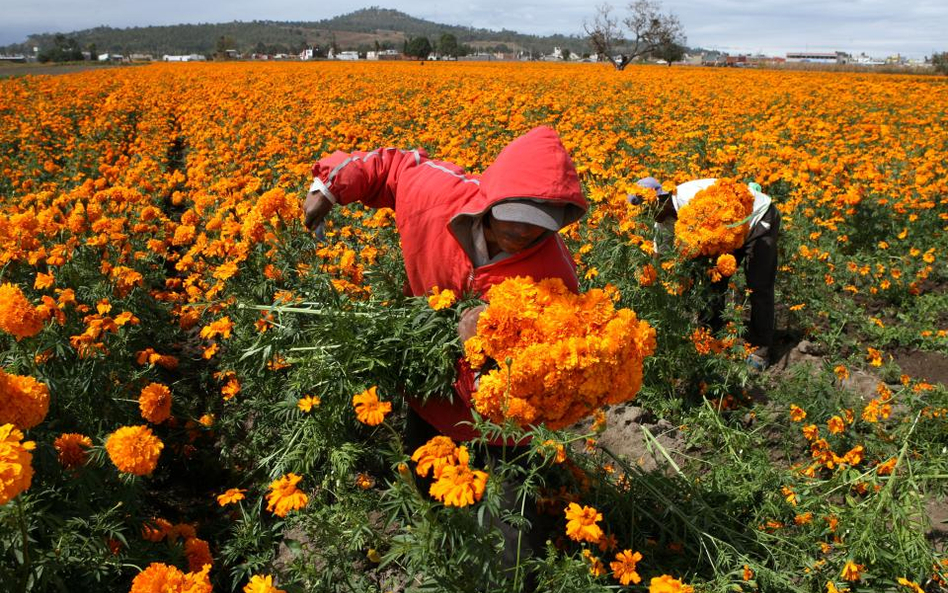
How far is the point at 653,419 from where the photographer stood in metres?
3.96

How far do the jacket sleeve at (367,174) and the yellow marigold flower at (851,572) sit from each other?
Result: 2523 mm

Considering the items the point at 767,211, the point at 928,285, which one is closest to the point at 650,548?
the point at 767,211

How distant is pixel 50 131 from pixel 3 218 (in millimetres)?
10208

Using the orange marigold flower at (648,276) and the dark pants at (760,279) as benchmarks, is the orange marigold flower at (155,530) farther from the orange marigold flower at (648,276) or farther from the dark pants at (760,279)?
the dark pants at (760,279)

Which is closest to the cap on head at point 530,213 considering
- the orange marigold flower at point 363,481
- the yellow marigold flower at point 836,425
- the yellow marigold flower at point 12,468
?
the orange marigold flower at point 363,481

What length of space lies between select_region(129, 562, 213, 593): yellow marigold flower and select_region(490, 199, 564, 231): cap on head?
4.71ft

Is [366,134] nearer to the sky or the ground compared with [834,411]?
nearer to the sky

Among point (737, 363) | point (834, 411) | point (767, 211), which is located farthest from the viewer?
point (767, 211)

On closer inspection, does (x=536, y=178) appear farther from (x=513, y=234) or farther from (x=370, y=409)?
(x=370, y=409)

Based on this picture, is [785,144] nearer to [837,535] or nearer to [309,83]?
[837,535]

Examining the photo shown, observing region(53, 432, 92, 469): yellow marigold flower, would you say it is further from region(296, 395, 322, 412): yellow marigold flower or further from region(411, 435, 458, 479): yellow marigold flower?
region(411, 435, 458, 479): yellow marigold flower

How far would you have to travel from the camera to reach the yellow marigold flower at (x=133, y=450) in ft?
6.31

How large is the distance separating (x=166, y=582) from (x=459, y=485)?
2.61ft

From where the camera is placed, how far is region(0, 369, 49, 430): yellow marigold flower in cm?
168
